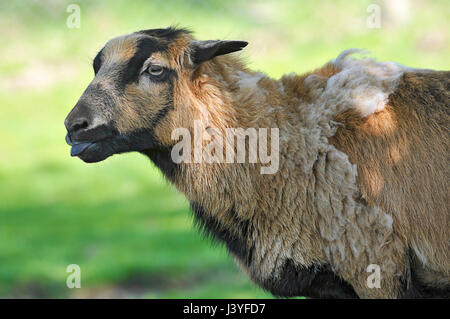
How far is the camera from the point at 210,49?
5.90 meters

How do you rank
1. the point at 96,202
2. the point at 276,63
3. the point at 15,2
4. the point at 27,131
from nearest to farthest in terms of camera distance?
the point at 96,202 < the point at 27,131 < the point at 276,63 < the point at 15,2

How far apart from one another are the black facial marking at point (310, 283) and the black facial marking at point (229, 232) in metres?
0.34

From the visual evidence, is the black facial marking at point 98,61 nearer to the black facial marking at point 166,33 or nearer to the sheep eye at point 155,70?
the black facial marking at point 166,33

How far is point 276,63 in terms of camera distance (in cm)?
2056

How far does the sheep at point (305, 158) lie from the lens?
18.4ft

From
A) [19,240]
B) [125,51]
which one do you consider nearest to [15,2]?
[19,240]

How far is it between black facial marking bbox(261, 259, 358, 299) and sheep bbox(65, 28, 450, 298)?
0.4 inches

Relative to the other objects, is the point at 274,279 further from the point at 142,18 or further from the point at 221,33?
the point at 142,18

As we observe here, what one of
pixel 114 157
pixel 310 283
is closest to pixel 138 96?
pixel 310 283

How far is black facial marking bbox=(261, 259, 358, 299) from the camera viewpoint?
5.74 m

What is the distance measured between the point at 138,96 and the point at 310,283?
2274 mm

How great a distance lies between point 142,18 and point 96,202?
314 inches
